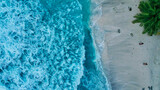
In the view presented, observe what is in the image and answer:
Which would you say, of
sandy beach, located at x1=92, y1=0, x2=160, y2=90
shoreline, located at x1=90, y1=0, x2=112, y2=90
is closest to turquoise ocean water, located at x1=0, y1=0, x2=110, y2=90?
shoreline, located at x1=90, y1=0, x2=112, y2=90

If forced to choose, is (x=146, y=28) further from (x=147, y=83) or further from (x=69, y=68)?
(x=69, y=68)

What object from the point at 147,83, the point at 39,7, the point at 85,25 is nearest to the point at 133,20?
the point at 85,25

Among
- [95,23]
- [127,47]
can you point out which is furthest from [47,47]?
[127,47]

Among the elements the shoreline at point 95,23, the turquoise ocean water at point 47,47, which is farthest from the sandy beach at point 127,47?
the turquoise ocean water at point 47,47

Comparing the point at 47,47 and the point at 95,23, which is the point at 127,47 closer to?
the point at 95,23

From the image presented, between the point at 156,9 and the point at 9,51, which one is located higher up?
the point at 156,9

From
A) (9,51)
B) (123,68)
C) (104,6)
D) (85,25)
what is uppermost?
(104,6)

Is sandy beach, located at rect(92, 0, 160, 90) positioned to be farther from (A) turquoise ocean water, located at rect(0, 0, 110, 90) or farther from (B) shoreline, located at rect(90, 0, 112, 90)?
(A) turquoise ocean water, located at rect(0, 0, 110, 90)
